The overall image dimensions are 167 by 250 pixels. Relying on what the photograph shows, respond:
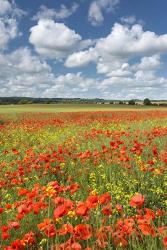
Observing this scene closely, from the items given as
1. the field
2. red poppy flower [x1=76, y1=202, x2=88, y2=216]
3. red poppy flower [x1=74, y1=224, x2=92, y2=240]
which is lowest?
the field

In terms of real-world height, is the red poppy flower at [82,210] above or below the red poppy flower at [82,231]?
above

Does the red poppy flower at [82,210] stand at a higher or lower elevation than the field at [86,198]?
higher

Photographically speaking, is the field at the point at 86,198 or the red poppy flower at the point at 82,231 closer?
the red poppy flower at the point at 82,231

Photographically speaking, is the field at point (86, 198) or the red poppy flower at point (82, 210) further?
the field at point (86, 198)

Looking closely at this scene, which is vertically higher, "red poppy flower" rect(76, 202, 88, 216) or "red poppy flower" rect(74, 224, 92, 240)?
"red poppy flower" rect(76, 202, 88, 216)

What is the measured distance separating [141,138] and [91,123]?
29.4 ft

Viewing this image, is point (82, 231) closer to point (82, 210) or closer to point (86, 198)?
point (82, 210)

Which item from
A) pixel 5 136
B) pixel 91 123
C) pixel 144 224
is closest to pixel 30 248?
pixel 144 224

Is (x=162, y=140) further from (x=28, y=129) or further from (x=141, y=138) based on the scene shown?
(x=28, y=129)

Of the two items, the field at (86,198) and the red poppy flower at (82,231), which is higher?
the red poppy flower at (82,231)

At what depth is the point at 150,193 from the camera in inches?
244

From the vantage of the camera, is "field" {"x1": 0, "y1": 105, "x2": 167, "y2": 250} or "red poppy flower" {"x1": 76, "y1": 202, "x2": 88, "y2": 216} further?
"field" {"x1": 0, "y1": 105, "x2": 167, "y2": 250}

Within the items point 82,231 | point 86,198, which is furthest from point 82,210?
point 86,198

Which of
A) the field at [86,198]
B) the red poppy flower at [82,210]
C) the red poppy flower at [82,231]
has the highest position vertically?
the red poppy flower at [82,210]
